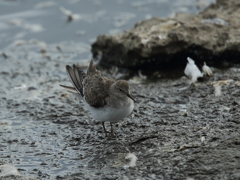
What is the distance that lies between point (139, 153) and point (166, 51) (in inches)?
144

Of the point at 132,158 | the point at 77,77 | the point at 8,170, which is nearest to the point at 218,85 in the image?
the point at 77,77

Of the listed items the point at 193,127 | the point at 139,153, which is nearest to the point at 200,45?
the point at 193,127

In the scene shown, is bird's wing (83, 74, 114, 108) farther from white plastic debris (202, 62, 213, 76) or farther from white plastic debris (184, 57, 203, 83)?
white plastic debris (202, 62, 213, 76)

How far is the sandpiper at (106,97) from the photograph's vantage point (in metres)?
5.94

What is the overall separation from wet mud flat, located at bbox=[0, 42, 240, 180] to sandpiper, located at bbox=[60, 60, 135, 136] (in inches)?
15.3

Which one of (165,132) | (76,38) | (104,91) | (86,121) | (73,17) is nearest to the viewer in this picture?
(165,132)

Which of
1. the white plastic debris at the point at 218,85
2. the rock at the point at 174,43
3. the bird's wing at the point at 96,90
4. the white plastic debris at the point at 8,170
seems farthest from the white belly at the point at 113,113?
the rock at the point at 174,43

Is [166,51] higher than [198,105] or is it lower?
higher

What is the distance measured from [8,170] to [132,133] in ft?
6.63

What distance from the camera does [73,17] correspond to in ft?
38.9

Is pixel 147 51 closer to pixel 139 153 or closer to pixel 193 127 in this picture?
pixel 193 127

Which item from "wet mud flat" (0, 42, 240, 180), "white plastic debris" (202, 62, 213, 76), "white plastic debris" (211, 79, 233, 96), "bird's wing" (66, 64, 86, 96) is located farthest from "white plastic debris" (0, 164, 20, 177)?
"white plastic debris" (202, 62, 213, 76)

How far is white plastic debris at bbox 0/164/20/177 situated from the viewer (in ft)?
16.5

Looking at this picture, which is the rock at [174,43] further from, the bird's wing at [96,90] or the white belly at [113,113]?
the white belly at [113,113]
